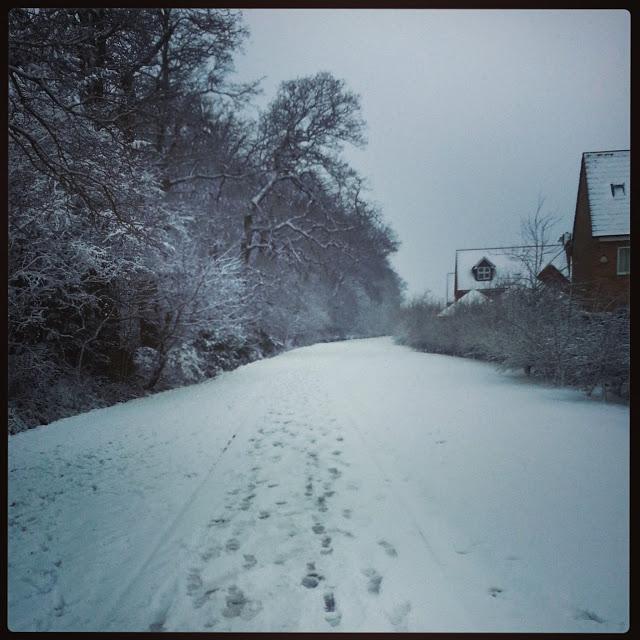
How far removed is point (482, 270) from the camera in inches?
1239

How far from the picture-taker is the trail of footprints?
5.49 ft

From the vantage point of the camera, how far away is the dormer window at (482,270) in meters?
31.1

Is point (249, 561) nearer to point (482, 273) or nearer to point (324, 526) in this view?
point (324, 526)

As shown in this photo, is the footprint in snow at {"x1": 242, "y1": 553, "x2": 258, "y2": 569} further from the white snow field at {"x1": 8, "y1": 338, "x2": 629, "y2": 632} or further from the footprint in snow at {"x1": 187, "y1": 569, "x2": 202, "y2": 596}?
the footprint in snow at {"x1": 187, "y1": 569, "x2": 202, "y2": 596}

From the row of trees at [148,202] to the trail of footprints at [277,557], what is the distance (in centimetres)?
273

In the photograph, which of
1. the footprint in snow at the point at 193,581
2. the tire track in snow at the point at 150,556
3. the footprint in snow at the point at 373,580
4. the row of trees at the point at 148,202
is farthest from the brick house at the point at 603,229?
the footprint in snow at the point at 193,581

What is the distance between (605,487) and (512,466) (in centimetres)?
70

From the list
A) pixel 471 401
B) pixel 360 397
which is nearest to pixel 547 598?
pixel 471 401

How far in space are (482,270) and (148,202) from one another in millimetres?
32056

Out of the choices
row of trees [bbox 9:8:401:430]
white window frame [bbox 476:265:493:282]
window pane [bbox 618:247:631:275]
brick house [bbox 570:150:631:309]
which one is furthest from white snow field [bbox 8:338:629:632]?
white window frame [bbox 476:265:493:282]

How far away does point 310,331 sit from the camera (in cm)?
2722

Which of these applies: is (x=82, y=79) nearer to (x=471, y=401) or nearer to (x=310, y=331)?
(x=471, y=401)

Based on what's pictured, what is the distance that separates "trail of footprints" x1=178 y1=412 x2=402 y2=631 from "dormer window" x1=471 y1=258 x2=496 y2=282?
31.9m

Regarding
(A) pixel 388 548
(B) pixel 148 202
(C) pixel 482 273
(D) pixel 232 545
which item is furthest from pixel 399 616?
(C) pixel 482 273
